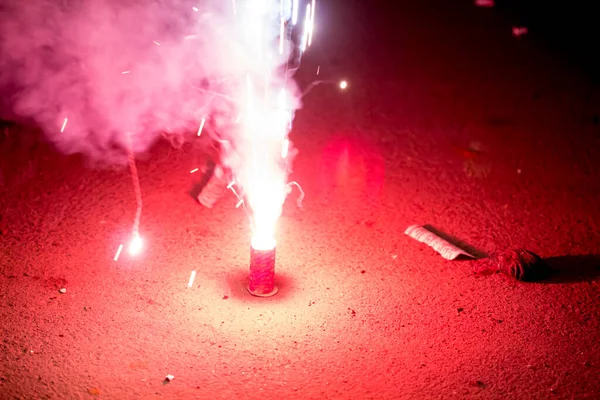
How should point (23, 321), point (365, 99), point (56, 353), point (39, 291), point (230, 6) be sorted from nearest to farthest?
point (56, 353) < point (23, 321) < point (39, 291) < point (230, 6) < point (365, 99)

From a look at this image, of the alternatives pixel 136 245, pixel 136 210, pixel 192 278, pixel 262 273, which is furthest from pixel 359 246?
pixel 136 210

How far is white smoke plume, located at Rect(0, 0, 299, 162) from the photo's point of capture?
7.72 metres

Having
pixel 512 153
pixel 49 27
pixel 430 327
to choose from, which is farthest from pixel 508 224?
pixel 49 27

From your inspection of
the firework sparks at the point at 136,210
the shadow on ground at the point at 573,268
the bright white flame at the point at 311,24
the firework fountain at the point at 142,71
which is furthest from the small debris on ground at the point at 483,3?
the firework sparks at the point at 136,210

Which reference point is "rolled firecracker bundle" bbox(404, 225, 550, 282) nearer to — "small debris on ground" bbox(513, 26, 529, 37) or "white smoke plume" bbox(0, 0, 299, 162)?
"white smoke plume" bbox(0, 0, 299, 162)

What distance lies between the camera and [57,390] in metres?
4.04

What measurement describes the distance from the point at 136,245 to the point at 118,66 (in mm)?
2938

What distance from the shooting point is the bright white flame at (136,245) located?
6059 millimetres

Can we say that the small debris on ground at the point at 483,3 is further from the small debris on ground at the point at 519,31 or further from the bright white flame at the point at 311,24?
the bright white flame at the point at 311,24

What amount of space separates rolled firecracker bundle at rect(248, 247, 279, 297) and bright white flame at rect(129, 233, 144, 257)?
1427 millimetres

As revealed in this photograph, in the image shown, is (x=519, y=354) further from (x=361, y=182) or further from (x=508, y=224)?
(x=361, y=182)

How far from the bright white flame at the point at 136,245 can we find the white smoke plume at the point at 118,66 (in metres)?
1.88

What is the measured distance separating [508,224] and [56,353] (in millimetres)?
5037

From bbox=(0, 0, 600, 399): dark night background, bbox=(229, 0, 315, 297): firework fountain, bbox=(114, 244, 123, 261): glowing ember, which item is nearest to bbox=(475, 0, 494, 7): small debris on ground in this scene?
bbox=(0, 0, 600, 399): dark night background
